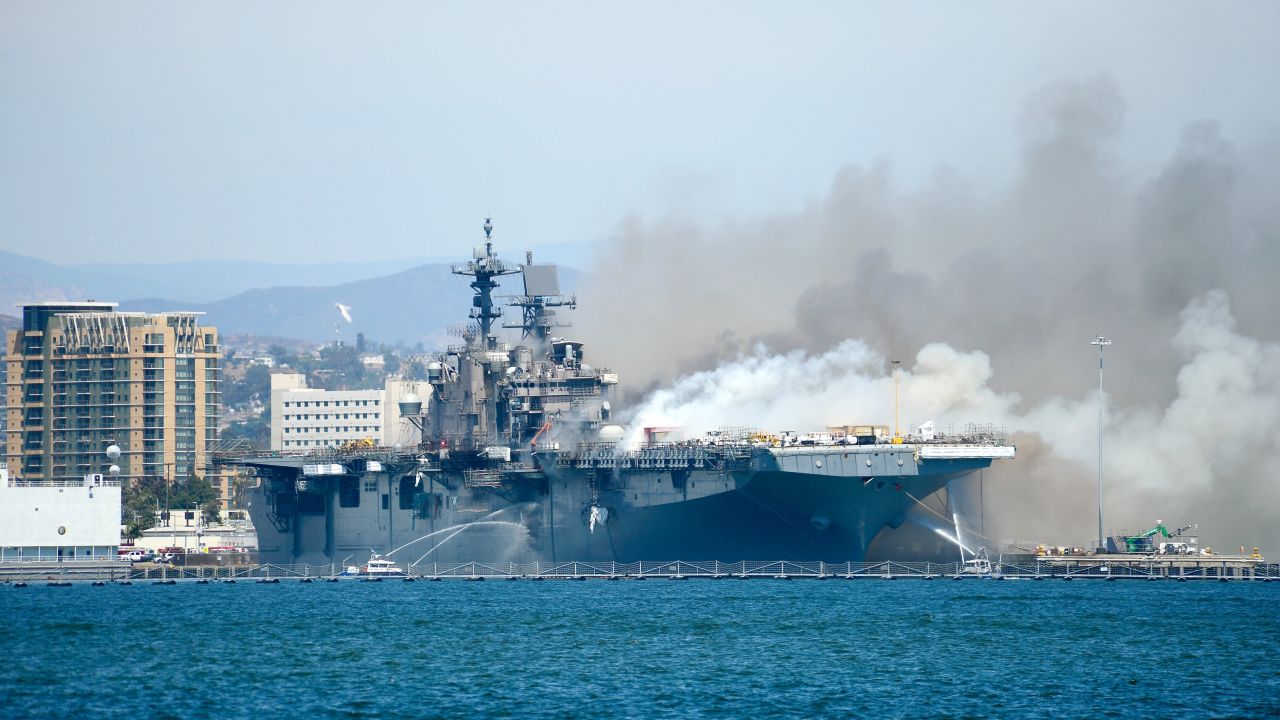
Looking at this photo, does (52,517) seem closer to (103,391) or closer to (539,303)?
(539,303)

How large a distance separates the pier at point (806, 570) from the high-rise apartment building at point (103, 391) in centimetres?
6701

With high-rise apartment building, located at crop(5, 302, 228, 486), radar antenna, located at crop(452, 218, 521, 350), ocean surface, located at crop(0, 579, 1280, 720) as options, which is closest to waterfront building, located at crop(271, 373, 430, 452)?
high-rise apartment building, located at crop(5, 302, 228, 486)

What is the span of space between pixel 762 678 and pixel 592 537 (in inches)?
1092

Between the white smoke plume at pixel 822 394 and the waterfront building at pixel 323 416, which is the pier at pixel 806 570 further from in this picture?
the waterfront building at pixel 323 416

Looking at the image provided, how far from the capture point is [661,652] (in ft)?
146

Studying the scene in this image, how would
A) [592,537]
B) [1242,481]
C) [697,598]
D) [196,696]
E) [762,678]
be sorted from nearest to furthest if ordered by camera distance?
[196,696]
[762,678]
[697,598]
[592,537]
[1242,481]

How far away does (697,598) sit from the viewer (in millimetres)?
58312

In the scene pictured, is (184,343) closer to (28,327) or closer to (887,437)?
(28,327)

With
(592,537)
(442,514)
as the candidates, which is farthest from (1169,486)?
(442,514)

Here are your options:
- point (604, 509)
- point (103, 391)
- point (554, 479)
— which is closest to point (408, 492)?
point (554, 479)

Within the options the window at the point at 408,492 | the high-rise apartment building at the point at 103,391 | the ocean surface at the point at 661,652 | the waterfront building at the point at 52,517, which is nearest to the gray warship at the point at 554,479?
the window at the point at 408,492

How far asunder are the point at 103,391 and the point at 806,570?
83.4m

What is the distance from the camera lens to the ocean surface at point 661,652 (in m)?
36.6

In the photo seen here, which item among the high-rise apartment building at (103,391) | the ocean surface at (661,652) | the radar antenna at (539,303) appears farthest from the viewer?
the high-rise apartment building at (103,391)
